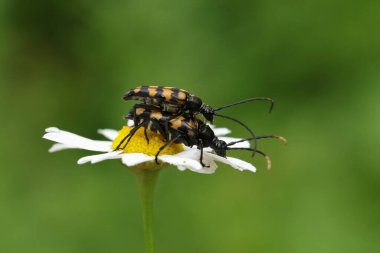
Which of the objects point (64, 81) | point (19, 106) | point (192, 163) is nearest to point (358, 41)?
point (64, 81)

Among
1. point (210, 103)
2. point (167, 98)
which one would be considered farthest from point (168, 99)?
point (210, 103)

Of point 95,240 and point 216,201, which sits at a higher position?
point 216,201

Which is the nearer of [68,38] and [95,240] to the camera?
[95,240]

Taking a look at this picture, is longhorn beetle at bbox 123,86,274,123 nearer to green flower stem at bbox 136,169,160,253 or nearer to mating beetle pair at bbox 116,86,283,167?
mating beetle pair at bbox 116,86,283,167

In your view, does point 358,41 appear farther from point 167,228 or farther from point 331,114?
point 167,228

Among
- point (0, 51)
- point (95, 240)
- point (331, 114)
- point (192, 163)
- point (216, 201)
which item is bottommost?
point (192, 163)

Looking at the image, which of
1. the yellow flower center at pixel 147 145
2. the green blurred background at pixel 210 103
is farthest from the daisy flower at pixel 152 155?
the green blurred background at pixel 210 103
